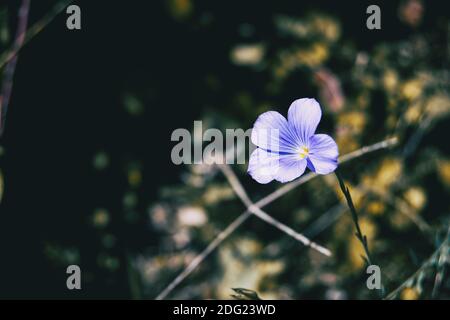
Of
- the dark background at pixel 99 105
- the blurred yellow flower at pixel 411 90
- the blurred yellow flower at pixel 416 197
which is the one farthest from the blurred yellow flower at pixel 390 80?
the blurred yellow flower at pixel 416 197

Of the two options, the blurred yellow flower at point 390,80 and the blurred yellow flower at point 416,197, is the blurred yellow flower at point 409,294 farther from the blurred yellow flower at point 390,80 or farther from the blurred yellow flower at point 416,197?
the blurred yellow flower at point 390,80

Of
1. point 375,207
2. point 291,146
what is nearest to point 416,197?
point 375,207

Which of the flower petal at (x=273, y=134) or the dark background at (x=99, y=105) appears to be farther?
the dark background at (x=99, y=105)

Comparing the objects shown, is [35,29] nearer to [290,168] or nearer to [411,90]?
[290,168]

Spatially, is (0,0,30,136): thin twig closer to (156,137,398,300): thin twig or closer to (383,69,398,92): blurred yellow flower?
(156,137,398,300): thin twig

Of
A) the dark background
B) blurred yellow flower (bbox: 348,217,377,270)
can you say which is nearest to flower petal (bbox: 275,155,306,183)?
blurred yellow flower (bbox: 348,217,377,270)
